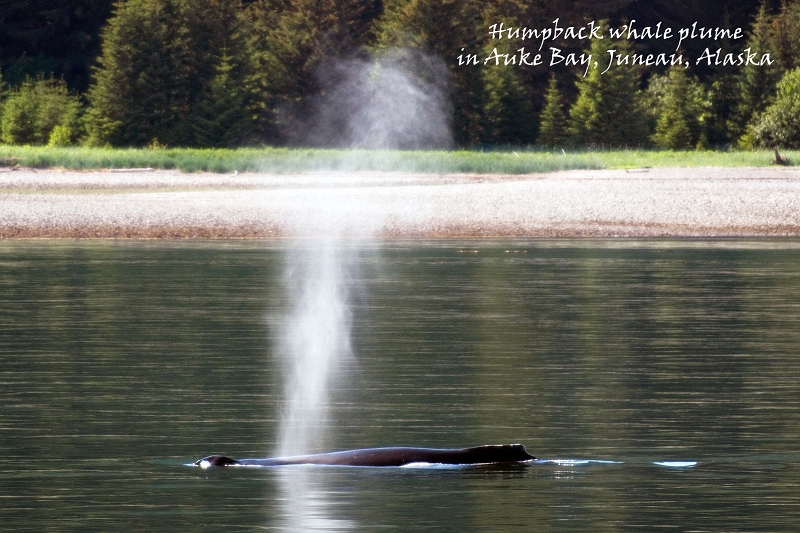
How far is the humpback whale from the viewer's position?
32.7 feet

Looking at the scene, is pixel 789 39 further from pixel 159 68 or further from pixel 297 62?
pixel 159 68

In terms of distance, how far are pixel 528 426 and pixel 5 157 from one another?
4499cm

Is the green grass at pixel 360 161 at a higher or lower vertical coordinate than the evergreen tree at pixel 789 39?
lower

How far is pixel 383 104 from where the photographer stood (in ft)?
284

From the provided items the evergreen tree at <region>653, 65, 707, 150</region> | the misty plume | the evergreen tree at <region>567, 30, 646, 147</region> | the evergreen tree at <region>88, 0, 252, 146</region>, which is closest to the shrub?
the evergreen tree at <region>88, 0, 252, 146</region>

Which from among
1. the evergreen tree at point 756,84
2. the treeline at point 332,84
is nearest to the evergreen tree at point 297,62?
the treeline at point 332,84

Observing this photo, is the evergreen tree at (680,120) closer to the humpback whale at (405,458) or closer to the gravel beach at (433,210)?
the gravel beach at (433,210)

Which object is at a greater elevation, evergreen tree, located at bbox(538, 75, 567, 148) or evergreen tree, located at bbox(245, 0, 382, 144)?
evergreen tree, located at bbox(245, 0, 382, 144)

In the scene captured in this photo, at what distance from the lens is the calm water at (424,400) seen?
349 inches

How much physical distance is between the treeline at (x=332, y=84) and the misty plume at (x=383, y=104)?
0.47 ft

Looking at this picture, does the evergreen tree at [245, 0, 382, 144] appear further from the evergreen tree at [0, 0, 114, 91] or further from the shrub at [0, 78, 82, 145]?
the evergreen tree at [0, 0, 114, 91]

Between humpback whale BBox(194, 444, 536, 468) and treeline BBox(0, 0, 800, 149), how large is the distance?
63.2 meters

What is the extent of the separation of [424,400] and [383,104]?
245ft

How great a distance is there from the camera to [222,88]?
256 feet
